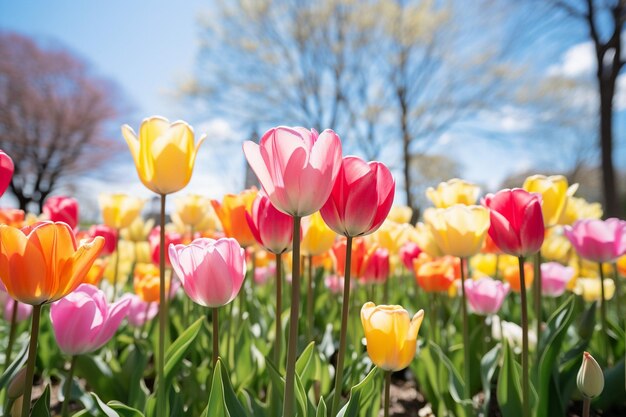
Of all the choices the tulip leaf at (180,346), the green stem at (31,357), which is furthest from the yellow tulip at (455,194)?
the green stem at (31,357)

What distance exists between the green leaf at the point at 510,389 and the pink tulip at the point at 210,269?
0.67m

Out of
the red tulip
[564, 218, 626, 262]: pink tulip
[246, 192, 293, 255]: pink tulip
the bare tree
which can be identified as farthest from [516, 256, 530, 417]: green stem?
the bare tree

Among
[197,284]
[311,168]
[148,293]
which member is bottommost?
[148,293]

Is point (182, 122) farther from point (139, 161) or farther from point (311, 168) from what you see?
point (311, 168)

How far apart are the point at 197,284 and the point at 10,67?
20.4 m

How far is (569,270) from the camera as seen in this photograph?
1.79 metres

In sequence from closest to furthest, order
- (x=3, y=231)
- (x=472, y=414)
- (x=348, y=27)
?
1. (x=3, y=231)
2. (x=472, y=414)
3. (x=348, y=27)

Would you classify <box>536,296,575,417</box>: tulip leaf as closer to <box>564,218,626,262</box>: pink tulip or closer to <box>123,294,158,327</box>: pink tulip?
<box>564,218,626,262</box>: pink tulip

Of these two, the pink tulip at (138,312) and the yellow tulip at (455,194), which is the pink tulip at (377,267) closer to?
the yellow tulip at (455,194)

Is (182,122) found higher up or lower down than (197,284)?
higher up

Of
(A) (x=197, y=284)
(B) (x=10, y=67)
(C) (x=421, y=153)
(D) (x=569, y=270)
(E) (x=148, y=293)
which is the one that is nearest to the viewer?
(A) (x=197, y=284)

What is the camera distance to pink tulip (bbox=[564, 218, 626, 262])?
1.25m

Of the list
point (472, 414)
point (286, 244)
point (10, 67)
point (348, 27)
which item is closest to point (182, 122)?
point (286, 244)

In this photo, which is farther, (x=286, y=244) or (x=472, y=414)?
(x=472, y=414)
